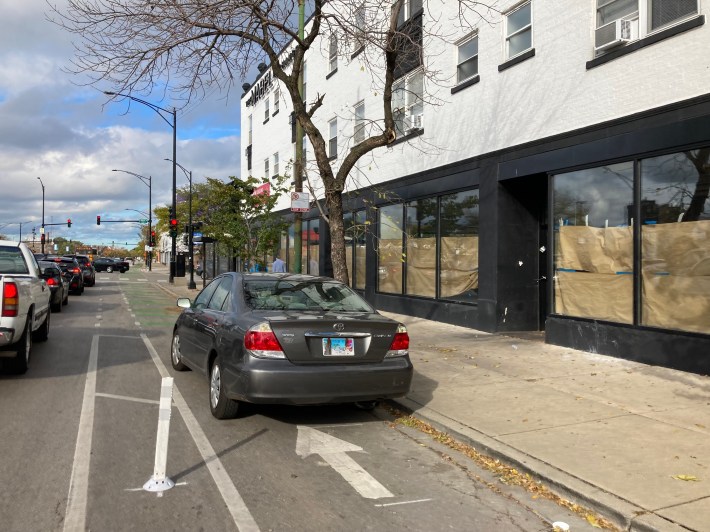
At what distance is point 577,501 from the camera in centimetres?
407

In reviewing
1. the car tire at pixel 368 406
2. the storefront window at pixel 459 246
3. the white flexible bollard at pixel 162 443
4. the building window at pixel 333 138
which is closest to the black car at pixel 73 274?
the building window at pixel 333 138

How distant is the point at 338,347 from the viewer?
5461 mm

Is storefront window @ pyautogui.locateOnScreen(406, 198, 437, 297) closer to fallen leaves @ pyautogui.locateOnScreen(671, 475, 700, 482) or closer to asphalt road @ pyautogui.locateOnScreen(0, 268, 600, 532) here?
asphalt road @ pyautogui.locateOnScreen(0, 268, 600, 532)

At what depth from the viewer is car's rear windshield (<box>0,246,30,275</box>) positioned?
9.24 m

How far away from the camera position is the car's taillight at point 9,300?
273 inches

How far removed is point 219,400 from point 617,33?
26.4ft

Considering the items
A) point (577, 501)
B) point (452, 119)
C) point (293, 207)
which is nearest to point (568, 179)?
point (452, 119)

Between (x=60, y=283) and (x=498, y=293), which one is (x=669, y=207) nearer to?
(x=498, y=293)

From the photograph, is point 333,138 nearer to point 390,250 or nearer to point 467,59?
point 390,250

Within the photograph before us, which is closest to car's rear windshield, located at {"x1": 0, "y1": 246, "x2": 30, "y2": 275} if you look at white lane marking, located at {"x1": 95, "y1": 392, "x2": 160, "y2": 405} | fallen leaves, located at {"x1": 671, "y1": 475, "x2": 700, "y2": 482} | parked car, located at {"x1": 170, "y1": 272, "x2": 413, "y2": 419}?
white lane marking, located at {"x1": 95, "y1": 392, "x2": 160, "y2": 405}

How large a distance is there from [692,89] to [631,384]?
408 cm

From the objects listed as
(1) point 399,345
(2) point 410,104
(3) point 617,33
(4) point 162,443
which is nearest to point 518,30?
(3) point 617,33

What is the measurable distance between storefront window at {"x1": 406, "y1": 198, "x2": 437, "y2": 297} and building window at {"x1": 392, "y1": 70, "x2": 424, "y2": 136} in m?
2.03

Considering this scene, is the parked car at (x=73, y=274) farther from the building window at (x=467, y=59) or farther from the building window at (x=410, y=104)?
the building window at (x=467, y=59)
